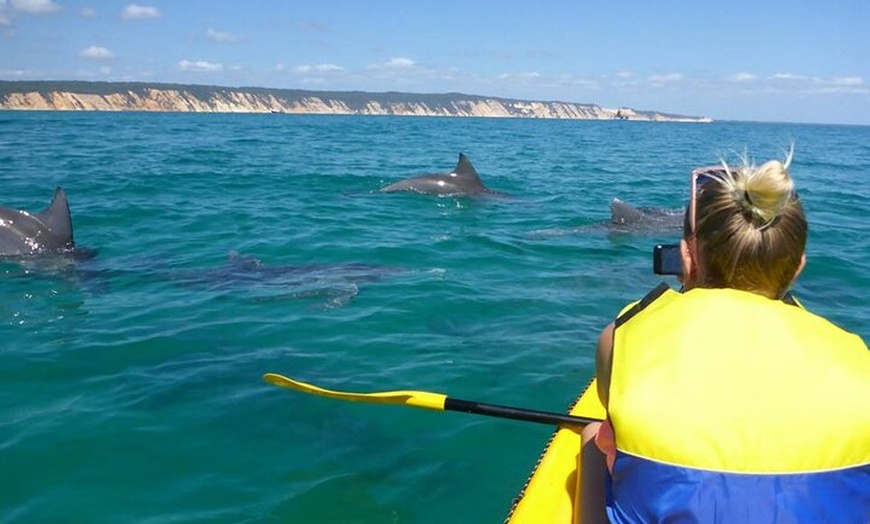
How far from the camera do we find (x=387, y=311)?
9695 mm

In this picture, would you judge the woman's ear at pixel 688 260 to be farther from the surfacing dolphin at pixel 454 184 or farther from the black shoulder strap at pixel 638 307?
the surfacing dolphin at pixel 454 184

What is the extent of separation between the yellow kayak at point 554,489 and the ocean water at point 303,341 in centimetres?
104

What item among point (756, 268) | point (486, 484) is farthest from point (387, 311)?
point (756, 268)

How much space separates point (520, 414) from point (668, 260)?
1.62m

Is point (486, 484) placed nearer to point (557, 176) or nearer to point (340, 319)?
point (340, 319)

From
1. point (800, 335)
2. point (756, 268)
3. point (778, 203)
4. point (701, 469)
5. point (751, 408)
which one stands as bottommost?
point (701, 469)

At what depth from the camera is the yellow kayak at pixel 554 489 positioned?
3838mm

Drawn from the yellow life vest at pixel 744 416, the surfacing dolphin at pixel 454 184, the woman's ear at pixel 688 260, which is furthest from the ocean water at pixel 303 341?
the yellow life vest at pixel 744 416

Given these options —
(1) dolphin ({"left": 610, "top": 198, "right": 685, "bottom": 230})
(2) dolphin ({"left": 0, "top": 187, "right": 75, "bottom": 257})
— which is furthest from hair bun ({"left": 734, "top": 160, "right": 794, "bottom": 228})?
(1) dolphin ({"left": 610, "top": 198, "right": 685, "bottom": 230})

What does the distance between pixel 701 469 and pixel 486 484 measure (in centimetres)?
326

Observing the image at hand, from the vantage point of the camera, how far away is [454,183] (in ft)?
65.5

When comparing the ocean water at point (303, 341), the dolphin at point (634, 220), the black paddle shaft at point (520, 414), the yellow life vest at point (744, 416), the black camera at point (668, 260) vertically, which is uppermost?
the black camera at point (668, 260)

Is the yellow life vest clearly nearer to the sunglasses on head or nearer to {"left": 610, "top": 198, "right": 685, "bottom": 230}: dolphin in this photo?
the sunglasses on head

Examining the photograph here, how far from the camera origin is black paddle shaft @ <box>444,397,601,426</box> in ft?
15.0
